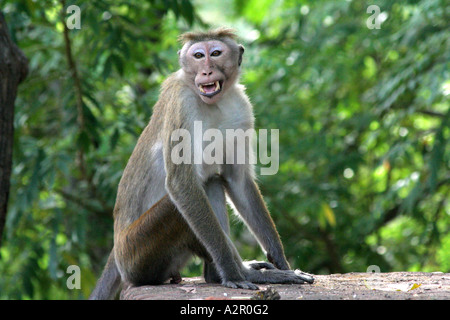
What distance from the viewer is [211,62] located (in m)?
4.98

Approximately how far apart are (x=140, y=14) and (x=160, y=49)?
1.05 m

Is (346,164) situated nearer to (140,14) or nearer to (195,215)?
(140,14)

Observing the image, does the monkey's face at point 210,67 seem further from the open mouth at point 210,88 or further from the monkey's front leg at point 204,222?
the monkey's front leg at point 204,222

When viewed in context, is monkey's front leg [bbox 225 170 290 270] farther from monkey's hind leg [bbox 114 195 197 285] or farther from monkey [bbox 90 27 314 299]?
monkey's hind leg [bbox 114 195 197 285]

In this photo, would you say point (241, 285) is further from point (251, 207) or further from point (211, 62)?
point (211, 62)

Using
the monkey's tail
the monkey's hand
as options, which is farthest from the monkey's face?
the monkey's tail

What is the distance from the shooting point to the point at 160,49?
884 cm

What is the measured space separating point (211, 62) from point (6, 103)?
2.08 meters

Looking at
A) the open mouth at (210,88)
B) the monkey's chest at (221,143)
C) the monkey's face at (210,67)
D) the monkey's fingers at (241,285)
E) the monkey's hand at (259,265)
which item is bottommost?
the monkey's fingers at (241,285)

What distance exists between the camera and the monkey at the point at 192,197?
15.4 ft

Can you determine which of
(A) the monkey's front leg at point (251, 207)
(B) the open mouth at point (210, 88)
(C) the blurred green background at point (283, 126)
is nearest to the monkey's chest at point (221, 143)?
(A) the monkey's front leg at point (251, 207)

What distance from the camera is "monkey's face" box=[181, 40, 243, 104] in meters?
4.91

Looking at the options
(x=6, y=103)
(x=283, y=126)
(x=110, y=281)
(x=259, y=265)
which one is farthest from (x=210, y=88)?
(x=283, y=126)

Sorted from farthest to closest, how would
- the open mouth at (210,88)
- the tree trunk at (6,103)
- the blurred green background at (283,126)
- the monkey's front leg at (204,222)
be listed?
the blurred green background at (283,126)
the tree trunk at (6,103)
the open mouth at (210,88)
the monkey's front leg at (204,222)
